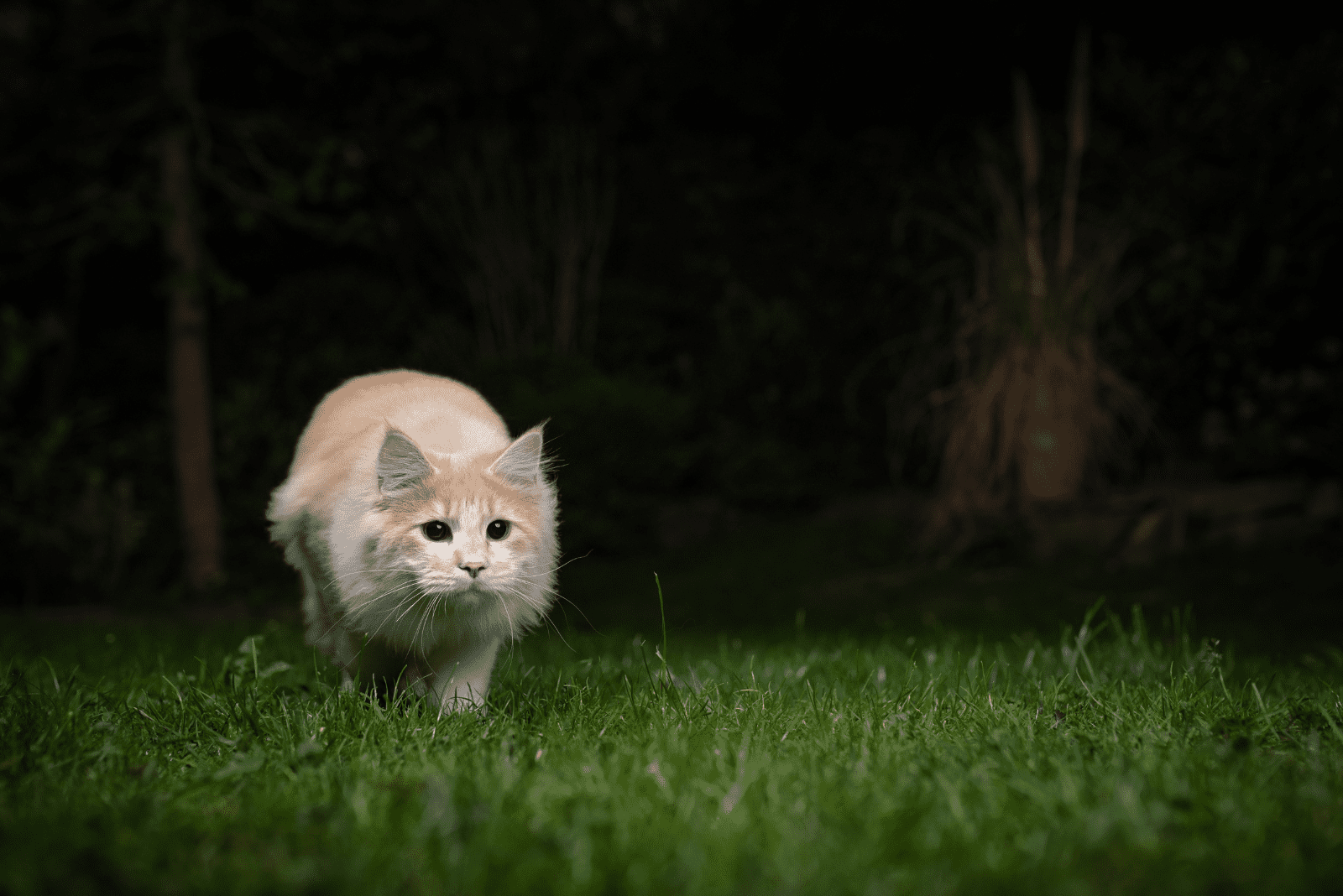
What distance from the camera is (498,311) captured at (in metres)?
8.20

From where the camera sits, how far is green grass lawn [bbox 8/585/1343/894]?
120 centimetres

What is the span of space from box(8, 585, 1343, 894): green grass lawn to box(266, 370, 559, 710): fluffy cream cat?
0.16 m

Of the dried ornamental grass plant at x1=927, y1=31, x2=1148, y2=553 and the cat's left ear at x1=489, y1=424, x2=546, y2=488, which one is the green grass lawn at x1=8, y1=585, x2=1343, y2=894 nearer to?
the cat's left ear at x1=489, y1=424, x2=546, y2=488

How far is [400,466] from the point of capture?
7.13ft

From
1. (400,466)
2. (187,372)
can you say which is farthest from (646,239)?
(400,466)

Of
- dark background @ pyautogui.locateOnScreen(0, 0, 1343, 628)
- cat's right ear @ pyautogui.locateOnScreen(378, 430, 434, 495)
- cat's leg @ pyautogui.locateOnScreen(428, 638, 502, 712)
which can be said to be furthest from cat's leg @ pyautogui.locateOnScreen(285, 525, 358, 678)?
dark background @ pyautogui.locateOnScreen(0, 0, 1343, 628)

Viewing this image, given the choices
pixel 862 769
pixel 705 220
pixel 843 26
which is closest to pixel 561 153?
pixel 705 220

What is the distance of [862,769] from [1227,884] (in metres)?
0.58

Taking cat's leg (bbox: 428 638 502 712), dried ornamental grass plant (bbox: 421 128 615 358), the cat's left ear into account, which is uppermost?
dried ornamental grass plant (bbox: 421 128 615 358)

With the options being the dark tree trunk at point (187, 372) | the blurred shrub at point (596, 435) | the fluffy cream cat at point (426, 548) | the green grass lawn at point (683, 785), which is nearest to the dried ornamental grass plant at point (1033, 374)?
the blurred shrub at point (596, 435)

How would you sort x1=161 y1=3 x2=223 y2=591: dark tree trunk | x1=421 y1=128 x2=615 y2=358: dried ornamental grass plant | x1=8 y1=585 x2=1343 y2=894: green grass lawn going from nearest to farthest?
x1=8 y1=585 x2=1343 y2=894: green grass lawn
x1=161 y1=3 x2=223 y2=591: dark tree trunk
x1=421 y1=128 x2=615 y2=358: dried ornamental grass plant

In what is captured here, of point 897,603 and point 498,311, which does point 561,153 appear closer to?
point 498,311

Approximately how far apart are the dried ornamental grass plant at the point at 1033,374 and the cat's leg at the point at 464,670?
4067 mm

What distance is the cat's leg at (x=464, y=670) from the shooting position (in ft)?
7.49
